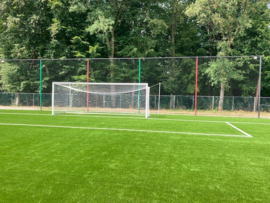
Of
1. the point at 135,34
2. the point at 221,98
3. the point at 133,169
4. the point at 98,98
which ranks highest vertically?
the point at 135,34

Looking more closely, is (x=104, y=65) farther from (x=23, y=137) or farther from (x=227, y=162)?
(x=227, y=162)

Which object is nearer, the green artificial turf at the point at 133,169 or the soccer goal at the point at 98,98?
the green artificial turf at the point at 133,169

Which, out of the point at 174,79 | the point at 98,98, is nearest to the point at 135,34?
the point at 174,79

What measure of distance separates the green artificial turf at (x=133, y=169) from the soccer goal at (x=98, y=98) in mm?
6436

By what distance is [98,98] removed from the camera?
13.2 meters

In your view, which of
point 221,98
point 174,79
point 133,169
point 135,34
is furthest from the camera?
point 135,34

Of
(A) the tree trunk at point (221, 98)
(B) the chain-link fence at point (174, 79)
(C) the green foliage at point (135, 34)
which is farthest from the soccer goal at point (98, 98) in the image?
(A) the tree trunk at point (221, 98)

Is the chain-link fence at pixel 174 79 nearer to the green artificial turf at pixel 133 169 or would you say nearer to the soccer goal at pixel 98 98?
the soccer goal at pixel 98 98

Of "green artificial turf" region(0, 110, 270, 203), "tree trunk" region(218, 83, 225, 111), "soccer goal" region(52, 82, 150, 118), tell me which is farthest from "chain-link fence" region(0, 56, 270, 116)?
"green artificial turf" region(0, 110, 270, 203)

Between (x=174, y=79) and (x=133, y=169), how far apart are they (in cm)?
1458

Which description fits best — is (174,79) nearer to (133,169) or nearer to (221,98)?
(221,98)

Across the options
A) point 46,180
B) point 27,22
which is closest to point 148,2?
point 27,22

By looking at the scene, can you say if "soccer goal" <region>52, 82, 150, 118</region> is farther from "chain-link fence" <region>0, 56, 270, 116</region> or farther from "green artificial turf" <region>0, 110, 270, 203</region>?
"green artificial turf" <region>0, 110, 270, 203</region>

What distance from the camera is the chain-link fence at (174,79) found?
49.5 ft
